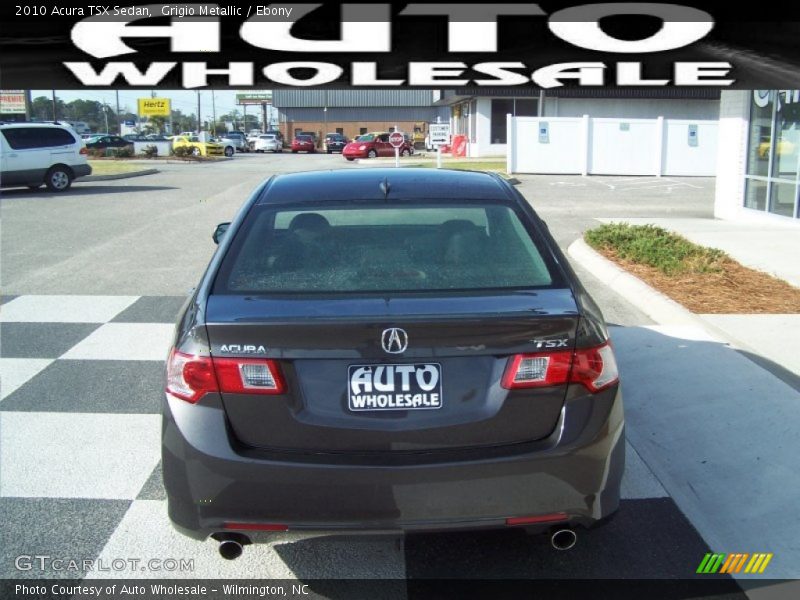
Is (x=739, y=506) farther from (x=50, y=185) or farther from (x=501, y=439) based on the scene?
(x=50, y=185)

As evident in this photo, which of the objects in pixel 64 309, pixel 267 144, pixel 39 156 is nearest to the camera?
pixel 64 309

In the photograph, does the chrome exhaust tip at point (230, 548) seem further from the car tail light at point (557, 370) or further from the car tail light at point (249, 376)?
the car tail light at point (557, 370)

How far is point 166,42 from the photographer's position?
22.3m

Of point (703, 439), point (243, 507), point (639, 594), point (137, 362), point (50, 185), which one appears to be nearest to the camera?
point (243, 507)

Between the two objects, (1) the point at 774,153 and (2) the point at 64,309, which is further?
(1) the point at 774,153

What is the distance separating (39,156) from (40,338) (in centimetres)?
1586

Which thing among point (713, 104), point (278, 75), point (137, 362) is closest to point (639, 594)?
point (137, 362)

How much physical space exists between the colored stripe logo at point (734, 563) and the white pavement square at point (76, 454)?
106 inches

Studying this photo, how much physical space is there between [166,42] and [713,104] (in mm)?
30181

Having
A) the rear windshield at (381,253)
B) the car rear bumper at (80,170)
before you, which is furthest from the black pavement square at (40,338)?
the car rear bumper at (80,170)

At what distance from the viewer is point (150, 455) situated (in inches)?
177

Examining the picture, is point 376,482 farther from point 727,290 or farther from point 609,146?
point 609,146

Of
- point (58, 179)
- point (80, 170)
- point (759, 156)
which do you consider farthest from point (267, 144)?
point (759, 156)

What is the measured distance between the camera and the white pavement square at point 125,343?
6305 mm
